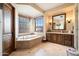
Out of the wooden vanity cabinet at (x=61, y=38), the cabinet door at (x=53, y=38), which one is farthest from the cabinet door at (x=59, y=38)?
the cabinet door at (x=53, y=38)

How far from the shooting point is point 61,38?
18.9ft

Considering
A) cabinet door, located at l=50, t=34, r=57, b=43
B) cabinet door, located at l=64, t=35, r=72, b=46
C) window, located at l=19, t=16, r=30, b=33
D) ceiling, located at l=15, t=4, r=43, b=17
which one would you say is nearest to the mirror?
cabinet door, located at l=50, t=34, r=57, b=43

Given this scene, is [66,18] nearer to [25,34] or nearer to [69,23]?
[69,23]

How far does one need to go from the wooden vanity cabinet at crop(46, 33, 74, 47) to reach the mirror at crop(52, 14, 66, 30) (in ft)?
2.06

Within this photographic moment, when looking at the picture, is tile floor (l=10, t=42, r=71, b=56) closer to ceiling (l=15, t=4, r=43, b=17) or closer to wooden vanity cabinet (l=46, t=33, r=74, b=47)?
wooden vanity cabinet (l=46, t=33, r=74, b=47)

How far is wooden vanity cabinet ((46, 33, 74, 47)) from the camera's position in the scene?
16.8 feet

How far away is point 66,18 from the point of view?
623 centimetres

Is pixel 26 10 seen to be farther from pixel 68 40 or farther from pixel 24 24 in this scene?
pixel 68 40

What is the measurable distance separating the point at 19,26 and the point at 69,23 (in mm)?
2628

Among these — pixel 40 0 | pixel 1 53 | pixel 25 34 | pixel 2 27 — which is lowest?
pixel 1 53

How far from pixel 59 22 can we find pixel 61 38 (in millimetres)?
1394

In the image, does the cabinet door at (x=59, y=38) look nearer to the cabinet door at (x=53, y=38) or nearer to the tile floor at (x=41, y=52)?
the cabinet door at (x=53, y=38)

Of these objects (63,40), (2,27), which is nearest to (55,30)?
(63,40)

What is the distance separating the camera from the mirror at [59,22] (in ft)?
21.1
